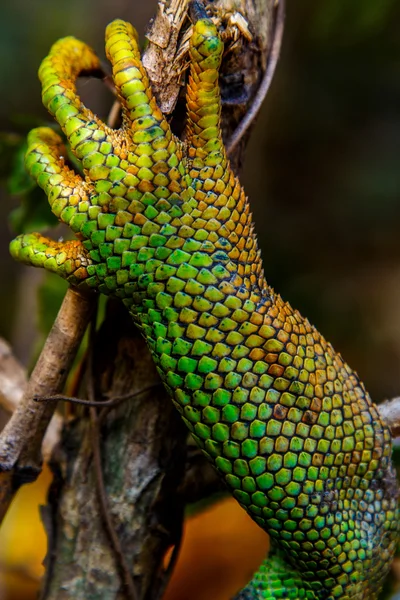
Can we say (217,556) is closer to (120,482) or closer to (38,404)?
(120,482)

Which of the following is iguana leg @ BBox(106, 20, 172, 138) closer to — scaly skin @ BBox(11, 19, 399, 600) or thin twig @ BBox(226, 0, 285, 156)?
scaly skin @ BBox(11, 19, 399, 600)

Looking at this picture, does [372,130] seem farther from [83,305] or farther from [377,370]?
[83,305]

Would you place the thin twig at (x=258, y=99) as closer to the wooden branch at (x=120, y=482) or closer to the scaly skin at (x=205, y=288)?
the scaly skin at (x=205, y=288)

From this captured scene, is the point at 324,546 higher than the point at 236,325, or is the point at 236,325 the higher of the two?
the point at 236,325

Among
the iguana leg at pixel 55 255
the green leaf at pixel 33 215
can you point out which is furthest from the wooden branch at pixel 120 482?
the green leaf at pixel 33 215

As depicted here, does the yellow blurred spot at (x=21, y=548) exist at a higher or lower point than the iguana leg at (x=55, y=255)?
lower

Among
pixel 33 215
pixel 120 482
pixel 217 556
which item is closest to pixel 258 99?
pixel 33 215

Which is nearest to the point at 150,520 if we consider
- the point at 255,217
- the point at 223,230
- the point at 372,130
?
the point at 223,230
